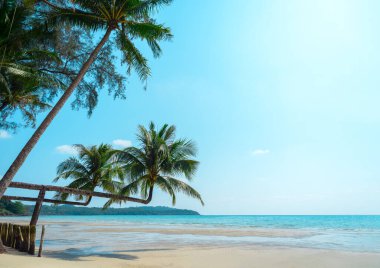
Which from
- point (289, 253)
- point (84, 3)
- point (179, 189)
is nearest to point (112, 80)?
point (84, 3)

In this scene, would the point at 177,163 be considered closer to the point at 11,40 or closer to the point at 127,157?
the point at 127,157

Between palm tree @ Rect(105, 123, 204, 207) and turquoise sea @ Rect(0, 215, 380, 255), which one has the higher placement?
palm tree @ Rect(105, 123, 204, 207)

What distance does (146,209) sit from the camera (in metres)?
155

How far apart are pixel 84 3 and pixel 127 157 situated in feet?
26.8

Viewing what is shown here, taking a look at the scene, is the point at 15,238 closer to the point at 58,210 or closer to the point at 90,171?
the point at 90,171

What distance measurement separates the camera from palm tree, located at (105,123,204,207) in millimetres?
16219

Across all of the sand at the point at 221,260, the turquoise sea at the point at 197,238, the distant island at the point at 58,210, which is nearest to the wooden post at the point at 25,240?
the sand at the point at 221,260

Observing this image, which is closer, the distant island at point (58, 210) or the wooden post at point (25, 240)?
the wooden post at point (25, 240)

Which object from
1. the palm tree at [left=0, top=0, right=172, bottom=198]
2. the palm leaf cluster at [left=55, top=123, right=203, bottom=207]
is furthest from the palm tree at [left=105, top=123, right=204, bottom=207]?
the palm tree at [left=0, top=0, right=172, bottom=198]

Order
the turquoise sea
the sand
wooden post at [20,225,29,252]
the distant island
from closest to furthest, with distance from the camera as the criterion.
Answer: the sand
wooden post at [20,225,29,252]
the turquoise sea
the distant island

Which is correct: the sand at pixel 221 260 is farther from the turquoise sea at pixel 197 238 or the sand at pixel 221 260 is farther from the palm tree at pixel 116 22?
the palm tree at pixel 116 22

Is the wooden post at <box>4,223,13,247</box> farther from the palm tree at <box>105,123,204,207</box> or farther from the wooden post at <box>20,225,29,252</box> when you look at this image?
the palm tree at <box>105,123,204,207</box>

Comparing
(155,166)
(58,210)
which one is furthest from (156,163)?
(58,210)

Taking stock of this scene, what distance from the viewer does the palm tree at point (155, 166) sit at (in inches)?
639
